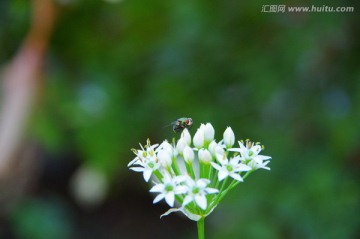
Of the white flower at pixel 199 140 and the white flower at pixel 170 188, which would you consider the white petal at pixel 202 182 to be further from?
the white flower at pixel 199 140

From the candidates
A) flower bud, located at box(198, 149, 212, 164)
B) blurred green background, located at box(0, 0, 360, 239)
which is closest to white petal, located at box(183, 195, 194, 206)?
flower bud, located at box(198, 149, 212, 164)

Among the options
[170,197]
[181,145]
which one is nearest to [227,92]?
[181,145]

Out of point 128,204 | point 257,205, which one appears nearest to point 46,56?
point 257,205

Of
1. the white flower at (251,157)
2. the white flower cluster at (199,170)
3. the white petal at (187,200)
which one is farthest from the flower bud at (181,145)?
the white petal at (187,200)

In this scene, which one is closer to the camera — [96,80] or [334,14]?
[334,14]

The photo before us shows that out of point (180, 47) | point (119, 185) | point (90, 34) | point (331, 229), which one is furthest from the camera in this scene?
point (119, 185)

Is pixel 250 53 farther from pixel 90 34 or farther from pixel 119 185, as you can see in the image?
pixel 119 185

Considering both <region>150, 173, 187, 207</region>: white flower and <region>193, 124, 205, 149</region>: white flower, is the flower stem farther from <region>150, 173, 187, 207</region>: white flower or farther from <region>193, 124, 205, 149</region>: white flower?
<region>193, 124, 205, 149</region>: white flower
